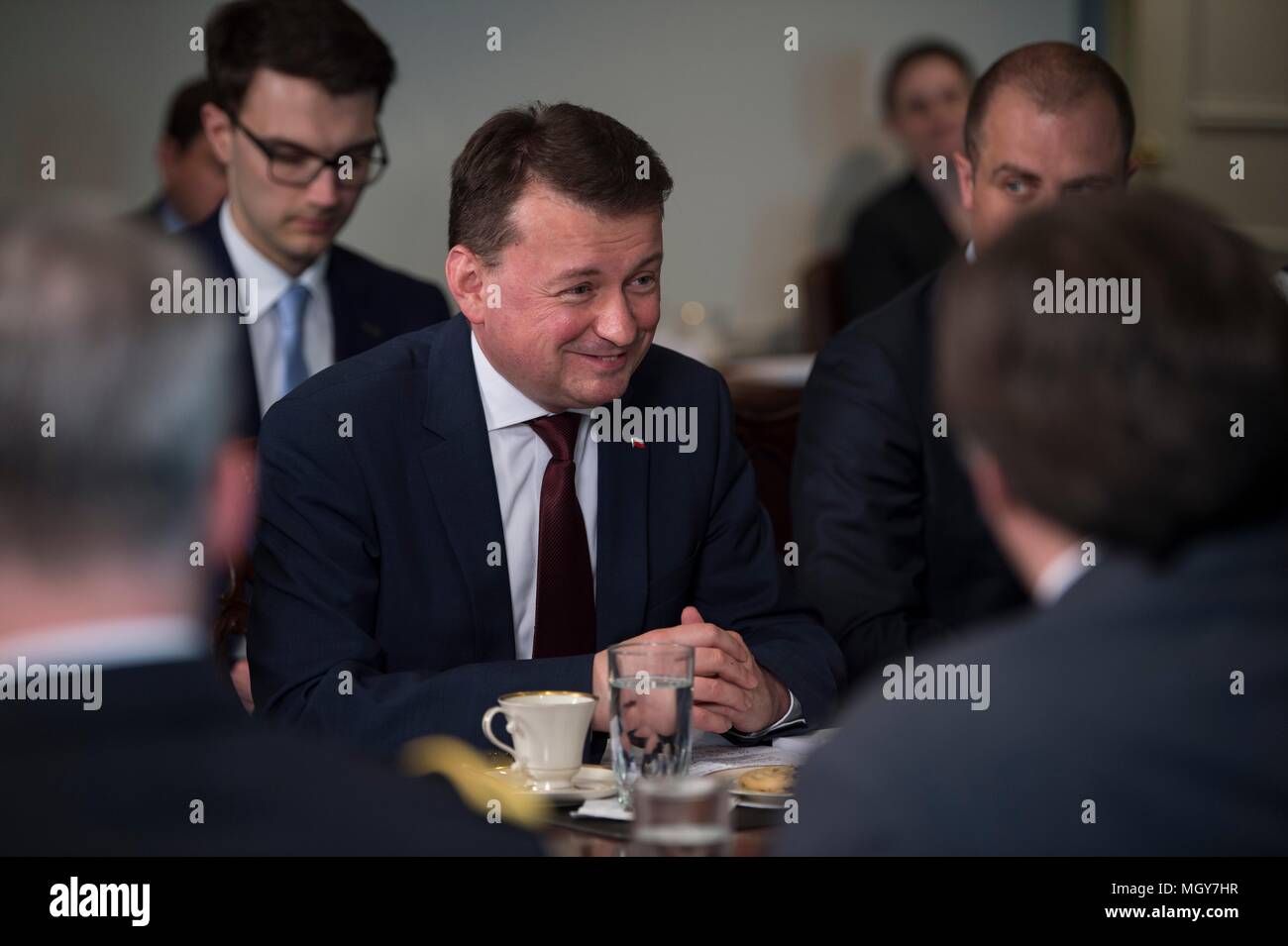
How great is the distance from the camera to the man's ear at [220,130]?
3.32 metres

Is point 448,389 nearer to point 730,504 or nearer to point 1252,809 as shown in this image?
point 730,504

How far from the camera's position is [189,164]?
4449 mm

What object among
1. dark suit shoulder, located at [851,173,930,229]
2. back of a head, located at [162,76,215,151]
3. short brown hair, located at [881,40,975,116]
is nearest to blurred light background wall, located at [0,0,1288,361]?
short brown hair, located at [881,40,975,116]

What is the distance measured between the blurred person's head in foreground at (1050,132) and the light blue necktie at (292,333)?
138 centimetres

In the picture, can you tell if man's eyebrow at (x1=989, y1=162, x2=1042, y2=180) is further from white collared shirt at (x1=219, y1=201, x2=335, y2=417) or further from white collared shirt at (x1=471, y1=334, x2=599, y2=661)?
white collared shirt at (x1=219, y1=201, x2=335, y2=417)

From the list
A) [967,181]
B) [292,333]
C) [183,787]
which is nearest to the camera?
[183,787]

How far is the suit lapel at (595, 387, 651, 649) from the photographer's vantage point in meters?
2.17

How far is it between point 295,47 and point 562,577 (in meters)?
1.62

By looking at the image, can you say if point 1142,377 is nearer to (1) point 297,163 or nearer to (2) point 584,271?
(2) point 584,271

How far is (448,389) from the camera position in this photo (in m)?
2.18

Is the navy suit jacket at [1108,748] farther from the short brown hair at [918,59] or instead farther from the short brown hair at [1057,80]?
the short brown hair at [918,59]

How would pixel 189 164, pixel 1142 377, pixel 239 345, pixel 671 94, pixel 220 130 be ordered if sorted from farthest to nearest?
pixel 671 94, pixel 189 164, pixel 220 130, pixel 239 345, pixel 1142 377

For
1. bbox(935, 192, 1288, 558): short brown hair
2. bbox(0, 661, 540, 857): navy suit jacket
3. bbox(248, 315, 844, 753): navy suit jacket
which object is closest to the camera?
bbox(0, 661, 540, 857): navy suit jacket

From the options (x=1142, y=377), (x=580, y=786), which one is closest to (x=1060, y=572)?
(x=1142, y=377)
